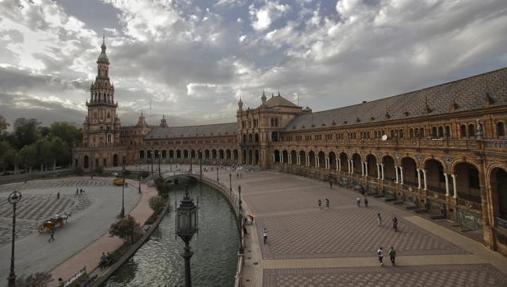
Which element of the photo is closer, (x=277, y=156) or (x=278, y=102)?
(x=277, y=156)

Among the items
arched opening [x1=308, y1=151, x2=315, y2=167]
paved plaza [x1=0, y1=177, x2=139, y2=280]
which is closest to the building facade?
arched opening [x1=308, y1=151, x2=315, y2=167]

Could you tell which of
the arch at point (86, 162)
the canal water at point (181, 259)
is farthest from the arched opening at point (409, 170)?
the arch at point (86, 162)

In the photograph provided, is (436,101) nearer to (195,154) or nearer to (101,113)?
(195,154)

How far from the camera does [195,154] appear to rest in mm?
100000

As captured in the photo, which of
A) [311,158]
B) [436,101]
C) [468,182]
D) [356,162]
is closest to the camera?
[468,182]

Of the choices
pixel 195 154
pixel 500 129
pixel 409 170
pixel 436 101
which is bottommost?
pixel 409 170

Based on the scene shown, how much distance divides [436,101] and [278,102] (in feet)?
158

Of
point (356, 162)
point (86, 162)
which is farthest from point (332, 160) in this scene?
point (86, 162)

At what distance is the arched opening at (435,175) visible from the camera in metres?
30.8

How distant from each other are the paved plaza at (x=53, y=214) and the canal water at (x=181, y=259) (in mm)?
5235

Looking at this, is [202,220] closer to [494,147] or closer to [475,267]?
[475,267]

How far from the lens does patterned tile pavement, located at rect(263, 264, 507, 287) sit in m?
14.9

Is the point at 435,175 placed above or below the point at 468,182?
above

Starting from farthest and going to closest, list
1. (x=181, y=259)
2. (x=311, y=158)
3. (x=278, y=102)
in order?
(x=278, y=102) → (x=311, y=158) → (x=181, y=259)
